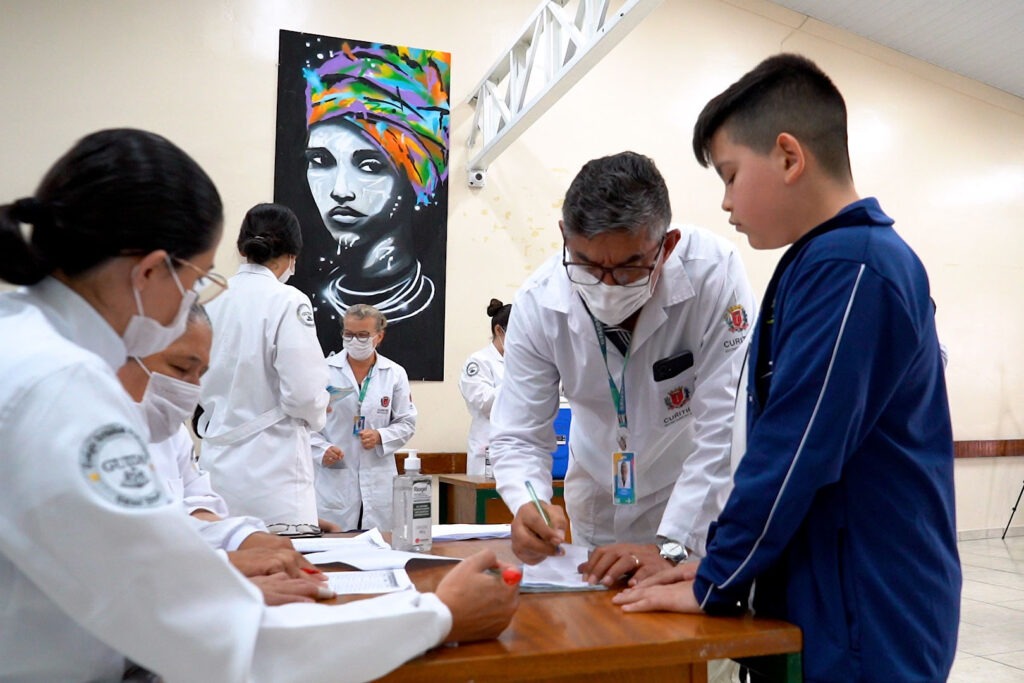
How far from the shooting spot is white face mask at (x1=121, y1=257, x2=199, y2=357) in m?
0.96

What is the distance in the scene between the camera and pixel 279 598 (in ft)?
3.80

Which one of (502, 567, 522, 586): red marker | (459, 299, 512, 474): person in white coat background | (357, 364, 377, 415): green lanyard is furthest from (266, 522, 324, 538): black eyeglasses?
(459, 299, 512, 474): person in white coat background

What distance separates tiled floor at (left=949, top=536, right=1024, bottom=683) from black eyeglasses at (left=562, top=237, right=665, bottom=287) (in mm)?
2406

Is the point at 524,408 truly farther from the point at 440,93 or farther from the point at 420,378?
the point at 440,93

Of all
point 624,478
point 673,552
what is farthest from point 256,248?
point 673,552

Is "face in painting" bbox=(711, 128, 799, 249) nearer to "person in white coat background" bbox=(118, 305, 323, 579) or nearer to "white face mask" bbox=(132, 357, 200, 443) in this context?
"person in white coat background" bbox=(118, 305, 323, 579)

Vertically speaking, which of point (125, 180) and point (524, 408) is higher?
point (125, 180)

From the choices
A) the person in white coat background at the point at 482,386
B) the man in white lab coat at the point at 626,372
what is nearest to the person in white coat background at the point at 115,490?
the man in white lab coat at the point at 626,372

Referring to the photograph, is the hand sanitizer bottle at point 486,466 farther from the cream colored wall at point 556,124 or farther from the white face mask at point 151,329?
the white face mask at point 151,329

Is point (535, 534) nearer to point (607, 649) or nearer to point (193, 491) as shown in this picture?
point (607, 649)

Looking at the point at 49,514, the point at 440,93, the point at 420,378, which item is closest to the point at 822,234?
Answer: the point at 49,514

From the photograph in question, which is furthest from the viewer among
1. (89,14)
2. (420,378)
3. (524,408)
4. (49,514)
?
(420,378)

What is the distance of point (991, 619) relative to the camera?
13.3 ft

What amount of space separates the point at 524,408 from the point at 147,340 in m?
1.06
